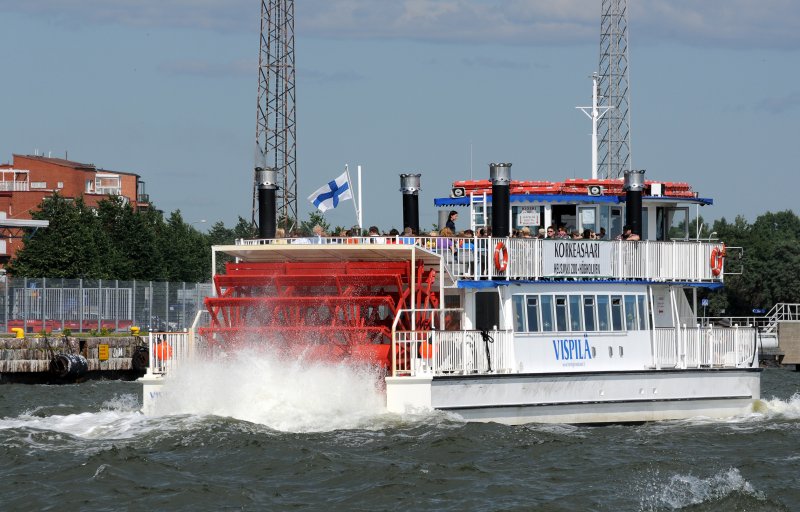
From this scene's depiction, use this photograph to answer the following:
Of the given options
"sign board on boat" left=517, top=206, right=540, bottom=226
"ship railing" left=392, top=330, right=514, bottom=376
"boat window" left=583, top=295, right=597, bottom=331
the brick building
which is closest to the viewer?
"ship railing" left=392, top=330, right=514, bottom=376

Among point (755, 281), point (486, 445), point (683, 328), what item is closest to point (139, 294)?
point (683, 328)

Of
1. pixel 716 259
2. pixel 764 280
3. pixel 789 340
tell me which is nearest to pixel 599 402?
pixel 716 259

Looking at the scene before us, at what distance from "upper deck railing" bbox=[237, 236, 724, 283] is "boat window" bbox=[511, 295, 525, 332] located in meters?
0.41

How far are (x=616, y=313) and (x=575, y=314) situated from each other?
3.20ft

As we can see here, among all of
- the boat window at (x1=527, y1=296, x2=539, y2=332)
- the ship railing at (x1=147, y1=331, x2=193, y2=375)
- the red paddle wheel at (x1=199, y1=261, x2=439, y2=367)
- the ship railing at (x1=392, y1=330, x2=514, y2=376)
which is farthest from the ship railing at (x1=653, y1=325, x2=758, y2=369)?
the ship railing at (x1=147, y1=331, x2=193, y2=375)

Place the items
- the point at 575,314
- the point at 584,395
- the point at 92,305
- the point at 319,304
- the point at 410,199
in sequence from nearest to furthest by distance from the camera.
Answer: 1. the point at 584,395
2. the point at 319,304
3. the point at 575,314
4. the point at 410,199
5. the point at 92,305

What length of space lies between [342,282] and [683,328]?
641 centimetres

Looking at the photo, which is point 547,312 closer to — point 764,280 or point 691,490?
point 691,490

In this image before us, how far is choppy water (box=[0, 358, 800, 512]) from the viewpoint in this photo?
17.3 m

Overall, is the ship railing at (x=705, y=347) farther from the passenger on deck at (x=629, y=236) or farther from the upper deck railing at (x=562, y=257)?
the passenger on deck at (x=629, y=236)

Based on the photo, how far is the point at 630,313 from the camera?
26562 mm

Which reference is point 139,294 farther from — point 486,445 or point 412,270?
point 486,445

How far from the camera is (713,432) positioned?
2434cm

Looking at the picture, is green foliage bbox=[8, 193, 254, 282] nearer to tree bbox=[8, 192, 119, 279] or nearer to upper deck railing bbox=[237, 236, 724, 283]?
tree bbox=[8, 192, 119, 279]
